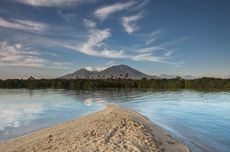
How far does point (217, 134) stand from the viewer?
27.1 m

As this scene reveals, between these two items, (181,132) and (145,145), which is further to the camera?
(181,132)

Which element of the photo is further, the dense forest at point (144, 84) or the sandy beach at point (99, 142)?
the dense forest at point (144, 84)

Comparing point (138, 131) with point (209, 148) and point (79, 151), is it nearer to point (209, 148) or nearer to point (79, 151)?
point (209, 148)

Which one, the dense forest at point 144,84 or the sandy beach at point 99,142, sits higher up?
the dense forest at point 144,84

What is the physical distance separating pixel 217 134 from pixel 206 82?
5744 inches

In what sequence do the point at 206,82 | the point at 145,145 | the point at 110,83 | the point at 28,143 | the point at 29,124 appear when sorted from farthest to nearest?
the point at 110,83 < the point at 206,82 < the point at 29,124 < the point at 28,143 < the point at 145,145

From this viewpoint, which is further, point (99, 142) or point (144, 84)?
point (144, 84)

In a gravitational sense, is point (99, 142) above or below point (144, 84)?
below

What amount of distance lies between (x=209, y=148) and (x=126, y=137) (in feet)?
20.2

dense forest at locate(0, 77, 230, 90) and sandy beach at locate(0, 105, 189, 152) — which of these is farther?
dense forest at locate(0, 77, 230, 90)

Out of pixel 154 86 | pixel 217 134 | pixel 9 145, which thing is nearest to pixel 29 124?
pixel 9 145

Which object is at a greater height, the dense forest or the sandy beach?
the dense forest

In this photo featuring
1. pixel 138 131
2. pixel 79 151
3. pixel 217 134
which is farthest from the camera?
pixel 217 134

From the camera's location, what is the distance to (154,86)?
173 metres
